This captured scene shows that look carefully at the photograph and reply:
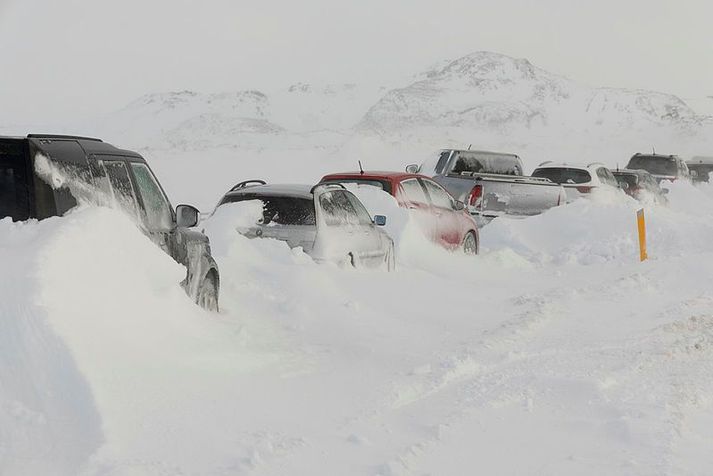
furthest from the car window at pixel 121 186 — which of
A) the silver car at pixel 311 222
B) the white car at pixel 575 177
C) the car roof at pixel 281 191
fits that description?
the white car at pixel 575 177

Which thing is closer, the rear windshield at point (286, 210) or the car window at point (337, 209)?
the rear windshield at point (286, 210)

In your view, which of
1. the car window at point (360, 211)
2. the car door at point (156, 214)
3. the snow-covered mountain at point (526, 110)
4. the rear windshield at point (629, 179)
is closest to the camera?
the car door at point (156, 214)

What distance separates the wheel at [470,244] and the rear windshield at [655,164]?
1625cm

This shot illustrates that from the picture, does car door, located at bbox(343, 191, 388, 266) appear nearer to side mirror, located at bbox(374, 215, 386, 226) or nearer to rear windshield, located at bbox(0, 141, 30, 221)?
side mirror, located at bbox(374, 215, 386, 226)

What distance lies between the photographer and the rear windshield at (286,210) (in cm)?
984

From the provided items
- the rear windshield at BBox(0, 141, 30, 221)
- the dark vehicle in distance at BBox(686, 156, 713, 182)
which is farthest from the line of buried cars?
the dark vehicle in distance at BBox(686, 156, 713, 182)

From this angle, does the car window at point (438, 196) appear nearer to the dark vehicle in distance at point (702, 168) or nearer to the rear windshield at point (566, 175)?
the rear windshield at point (566, 175)

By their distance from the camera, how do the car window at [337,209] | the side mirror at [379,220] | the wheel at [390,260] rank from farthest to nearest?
the wheel at [390,260], the side mirror at [379,220], the car window at [337,209]

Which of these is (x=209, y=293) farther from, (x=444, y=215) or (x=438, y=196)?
(x=438, y=196)

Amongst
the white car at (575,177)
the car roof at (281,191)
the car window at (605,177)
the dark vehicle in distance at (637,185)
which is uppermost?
the car roof at (281,191)

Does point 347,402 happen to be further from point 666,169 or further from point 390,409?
point 666,169

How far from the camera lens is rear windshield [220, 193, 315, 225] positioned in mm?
9844

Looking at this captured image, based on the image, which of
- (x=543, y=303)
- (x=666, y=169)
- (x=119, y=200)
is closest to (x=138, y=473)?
(x=119, y=200)

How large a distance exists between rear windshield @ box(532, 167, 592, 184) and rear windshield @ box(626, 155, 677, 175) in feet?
34.7
